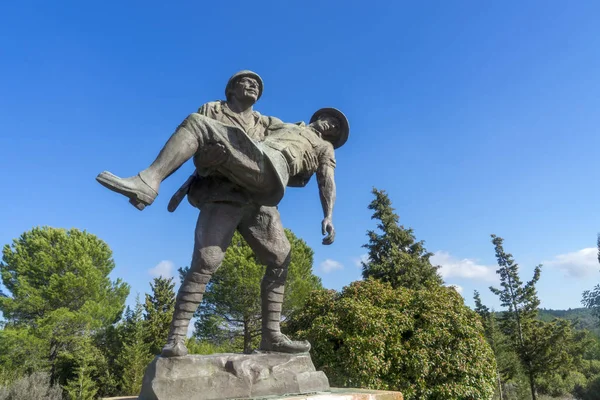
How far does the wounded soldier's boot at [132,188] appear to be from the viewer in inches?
107

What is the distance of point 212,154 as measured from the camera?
3.21 metres

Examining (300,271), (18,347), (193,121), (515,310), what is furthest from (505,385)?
(193,121)

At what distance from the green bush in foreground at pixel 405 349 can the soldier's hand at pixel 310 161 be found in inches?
380

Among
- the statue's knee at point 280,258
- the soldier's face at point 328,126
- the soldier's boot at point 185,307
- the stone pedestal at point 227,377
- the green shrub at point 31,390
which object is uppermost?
the soldier's face at point 328,126

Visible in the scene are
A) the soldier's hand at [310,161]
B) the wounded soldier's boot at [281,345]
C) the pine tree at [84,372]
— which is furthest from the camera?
the pine tree at [84,372]

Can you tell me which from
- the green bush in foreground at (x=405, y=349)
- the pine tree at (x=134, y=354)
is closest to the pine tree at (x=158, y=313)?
the pine tree at (x=134, y=354)

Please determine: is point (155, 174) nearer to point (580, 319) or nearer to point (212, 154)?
point (212, 154)

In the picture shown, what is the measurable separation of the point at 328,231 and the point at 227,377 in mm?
1476

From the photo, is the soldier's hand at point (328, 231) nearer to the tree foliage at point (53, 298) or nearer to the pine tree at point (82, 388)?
the pine tree at point (82, 388)

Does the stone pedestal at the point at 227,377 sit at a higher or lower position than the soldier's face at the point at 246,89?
lower

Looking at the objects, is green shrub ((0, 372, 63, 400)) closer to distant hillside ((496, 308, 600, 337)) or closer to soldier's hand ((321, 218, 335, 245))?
soldier's hand ((321, 218, 335, 245))

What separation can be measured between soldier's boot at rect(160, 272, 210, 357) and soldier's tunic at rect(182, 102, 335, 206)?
0.70 m

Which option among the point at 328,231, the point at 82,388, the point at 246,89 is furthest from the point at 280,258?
the point at 82,388

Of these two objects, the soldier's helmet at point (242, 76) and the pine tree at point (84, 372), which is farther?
the pine tree at point (84, 372)
